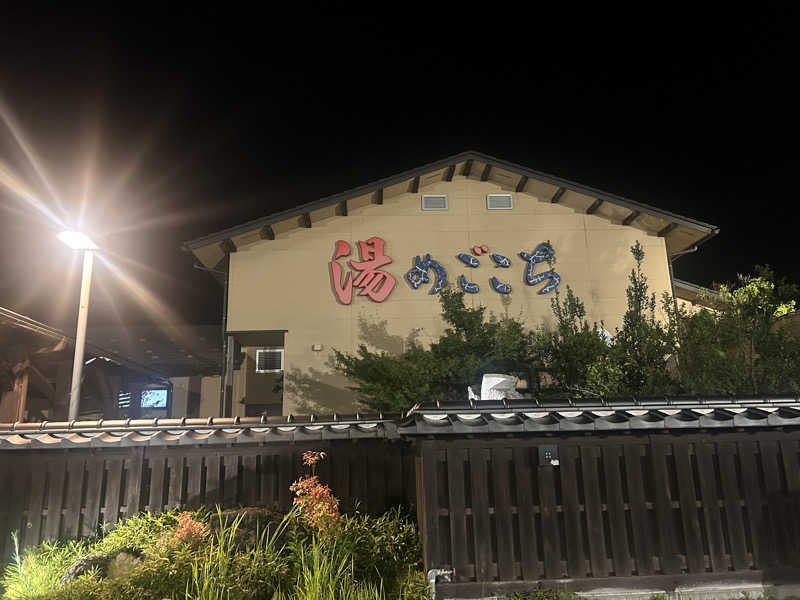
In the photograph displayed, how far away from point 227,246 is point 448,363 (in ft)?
25.7

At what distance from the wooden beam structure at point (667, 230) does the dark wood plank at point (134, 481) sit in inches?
616

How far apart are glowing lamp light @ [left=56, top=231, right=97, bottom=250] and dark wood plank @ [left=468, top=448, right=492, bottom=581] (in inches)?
315

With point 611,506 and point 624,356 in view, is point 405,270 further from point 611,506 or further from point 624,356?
point 611,506

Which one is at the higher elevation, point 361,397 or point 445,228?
point 445,228

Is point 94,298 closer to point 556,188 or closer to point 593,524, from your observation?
point 556,188

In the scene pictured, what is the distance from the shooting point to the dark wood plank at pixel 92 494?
977cm

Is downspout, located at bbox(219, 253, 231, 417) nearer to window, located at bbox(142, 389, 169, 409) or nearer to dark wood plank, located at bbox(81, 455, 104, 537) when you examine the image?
dark wood plank, located at bbox(81, 455, 104, 537)

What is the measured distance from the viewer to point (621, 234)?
1844 cm

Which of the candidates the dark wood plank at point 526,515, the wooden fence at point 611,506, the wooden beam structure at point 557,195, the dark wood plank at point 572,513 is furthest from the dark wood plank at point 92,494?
the wooden beam structure at point 557,195

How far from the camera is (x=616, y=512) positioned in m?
7.94

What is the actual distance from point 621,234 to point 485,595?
44.7 ft

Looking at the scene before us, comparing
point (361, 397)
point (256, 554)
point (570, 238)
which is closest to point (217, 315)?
point (361, 397)

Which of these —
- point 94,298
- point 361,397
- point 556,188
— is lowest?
point 361,397

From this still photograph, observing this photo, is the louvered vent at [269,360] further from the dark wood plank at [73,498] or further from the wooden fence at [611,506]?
the wooden fence at [611,506]
